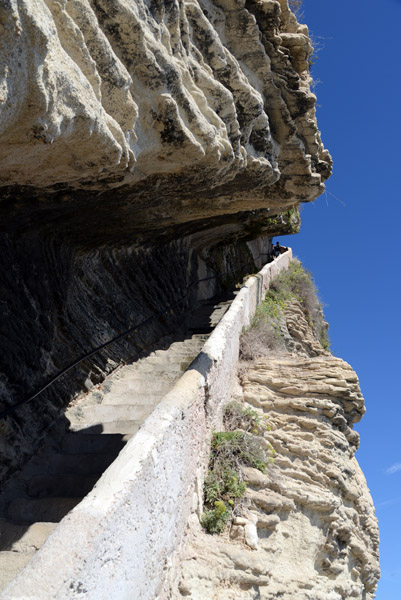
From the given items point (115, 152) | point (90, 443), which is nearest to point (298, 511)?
point (90, 443)

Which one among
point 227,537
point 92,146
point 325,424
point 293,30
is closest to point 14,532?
point 227,537

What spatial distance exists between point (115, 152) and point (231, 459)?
3.59 m

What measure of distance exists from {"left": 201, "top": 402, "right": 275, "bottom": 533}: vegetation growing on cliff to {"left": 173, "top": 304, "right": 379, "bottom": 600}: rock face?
0.39 ft

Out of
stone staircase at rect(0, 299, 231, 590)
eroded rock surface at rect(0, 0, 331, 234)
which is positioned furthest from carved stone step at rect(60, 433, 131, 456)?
eroded rock surface at rect(0, 0, 331, 234)

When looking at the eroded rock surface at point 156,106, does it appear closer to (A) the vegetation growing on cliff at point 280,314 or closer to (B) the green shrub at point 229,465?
(B) the green shrub at point 229,465

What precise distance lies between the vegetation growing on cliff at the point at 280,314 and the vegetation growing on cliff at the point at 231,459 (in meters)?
1.91

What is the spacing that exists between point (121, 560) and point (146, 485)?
1.72 feet

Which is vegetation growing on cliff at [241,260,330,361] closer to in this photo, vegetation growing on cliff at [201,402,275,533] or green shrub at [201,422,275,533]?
vegetation growing on cliff at [201,402,275,533]

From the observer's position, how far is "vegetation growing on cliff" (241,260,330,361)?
8.67m

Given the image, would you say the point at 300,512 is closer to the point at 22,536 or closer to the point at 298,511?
the point at 298,511

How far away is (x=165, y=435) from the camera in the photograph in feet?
12.6

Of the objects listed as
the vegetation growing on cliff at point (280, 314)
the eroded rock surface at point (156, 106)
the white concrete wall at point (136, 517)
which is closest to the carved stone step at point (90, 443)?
the white concrete wall at point (136, 517)

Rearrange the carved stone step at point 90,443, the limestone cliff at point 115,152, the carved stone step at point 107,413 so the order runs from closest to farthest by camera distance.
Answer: the limestone cliff at point 115,152
the carved stone step at point 90,443
the carved stone step at point 107,413

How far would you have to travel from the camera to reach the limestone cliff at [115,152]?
2705 mm
